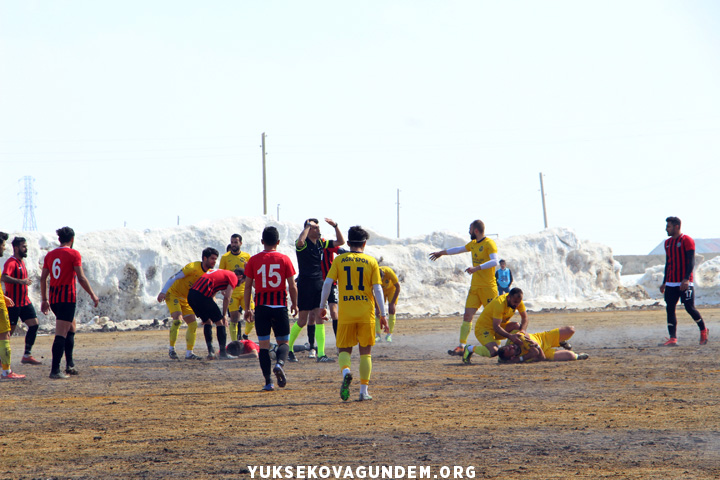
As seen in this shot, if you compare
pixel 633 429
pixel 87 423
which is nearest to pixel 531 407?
pixel 633 429

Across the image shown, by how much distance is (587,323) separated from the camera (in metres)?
23.0

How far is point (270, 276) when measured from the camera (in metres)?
9.02

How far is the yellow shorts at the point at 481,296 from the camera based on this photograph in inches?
500

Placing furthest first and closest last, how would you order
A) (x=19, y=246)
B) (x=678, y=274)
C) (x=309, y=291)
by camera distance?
(x=678, y=274) → (x=309, y=291) → (x=19, y=246)

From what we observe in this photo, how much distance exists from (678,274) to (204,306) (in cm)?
852

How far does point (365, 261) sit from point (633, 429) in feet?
10.8

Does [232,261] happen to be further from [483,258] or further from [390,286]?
[483,258]

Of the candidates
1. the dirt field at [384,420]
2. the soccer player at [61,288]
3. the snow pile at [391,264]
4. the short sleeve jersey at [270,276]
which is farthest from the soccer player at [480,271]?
the snow pile at [391,264]

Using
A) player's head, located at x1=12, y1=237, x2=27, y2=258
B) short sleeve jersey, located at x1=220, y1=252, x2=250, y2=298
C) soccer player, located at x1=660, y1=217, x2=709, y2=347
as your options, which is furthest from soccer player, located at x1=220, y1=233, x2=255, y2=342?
soccer player, located at x1=660, y1=217, x2=709, y2=347

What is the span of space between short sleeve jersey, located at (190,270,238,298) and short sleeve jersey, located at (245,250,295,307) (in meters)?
3.80

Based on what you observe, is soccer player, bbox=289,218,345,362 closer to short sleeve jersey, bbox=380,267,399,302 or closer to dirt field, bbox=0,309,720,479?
dirt field, bbox=0,309,720,479

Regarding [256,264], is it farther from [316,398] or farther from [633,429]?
[633,429]

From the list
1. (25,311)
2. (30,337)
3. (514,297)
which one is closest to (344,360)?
(514,297)

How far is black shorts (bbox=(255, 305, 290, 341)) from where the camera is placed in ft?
29.7
